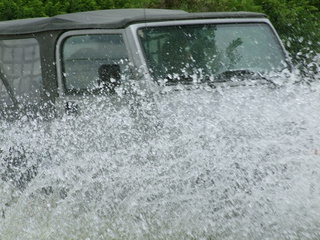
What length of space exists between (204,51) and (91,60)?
2.96 feet

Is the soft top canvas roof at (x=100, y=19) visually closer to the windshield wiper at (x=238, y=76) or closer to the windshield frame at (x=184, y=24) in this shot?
the windshield frame at (x=184, y=24)

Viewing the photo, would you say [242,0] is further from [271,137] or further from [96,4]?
[271,137]

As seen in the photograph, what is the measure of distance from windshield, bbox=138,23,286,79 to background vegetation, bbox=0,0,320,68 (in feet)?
14.5

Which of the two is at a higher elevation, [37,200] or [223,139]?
[223,139]

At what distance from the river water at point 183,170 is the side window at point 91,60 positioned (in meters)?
0.24

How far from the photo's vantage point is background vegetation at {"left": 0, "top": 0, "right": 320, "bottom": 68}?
1012 cm

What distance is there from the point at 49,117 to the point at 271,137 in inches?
75.5

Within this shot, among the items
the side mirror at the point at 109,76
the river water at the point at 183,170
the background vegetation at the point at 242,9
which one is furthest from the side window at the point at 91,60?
the background vegetation at the point at 242,9

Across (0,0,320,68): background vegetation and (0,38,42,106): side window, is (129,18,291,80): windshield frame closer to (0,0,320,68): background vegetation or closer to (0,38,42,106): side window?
(0,38,42,106): side window

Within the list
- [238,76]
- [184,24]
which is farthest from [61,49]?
[238,76]

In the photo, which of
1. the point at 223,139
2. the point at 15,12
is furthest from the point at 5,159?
the point at 15,12

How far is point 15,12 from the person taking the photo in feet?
33.5

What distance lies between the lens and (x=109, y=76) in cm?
518

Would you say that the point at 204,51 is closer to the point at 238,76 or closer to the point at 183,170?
the point at 238,76
